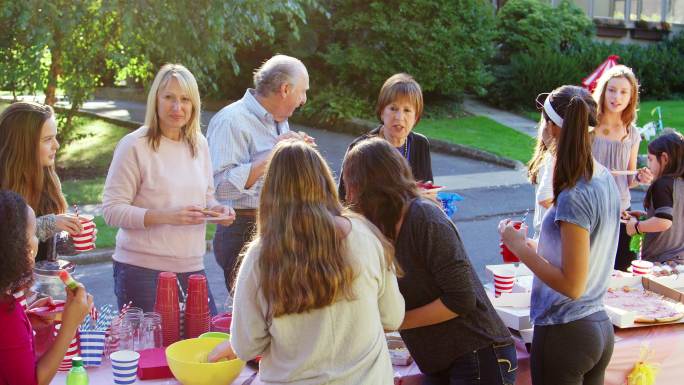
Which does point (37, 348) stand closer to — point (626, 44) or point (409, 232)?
point (409, 232)

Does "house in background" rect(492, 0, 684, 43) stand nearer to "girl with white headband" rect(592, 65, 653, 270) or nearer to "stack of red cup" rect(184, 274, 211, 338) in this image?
"girl with white headband" rect(592, 65, 653, 270)

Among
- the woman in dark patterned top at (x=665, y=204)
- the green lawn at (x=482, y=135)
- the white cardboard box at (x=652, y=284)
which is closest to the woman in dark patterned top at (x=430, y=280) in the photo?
the white cardboard box at (x=652, y=284)

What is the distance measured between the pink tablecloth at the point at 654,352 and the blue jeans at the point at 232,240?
1.68 meters

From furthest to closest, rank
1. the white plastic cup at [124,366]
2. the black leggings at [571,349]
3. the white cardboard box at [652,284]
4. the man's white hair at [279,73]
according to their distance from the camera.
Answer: the man's white hair at [279,73], the white cardboard box at [652,284], the black leggings at [571,349], the white plastic cup at [124,366]

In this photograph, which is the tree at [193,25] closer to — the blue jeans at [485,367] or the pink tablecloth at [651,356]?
the pink tablecloth at [651,356]

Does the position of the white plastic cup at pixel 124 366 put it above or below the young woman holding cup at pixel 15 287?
below

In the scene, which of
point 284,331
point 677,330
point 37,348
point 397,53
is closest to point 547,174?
point 677,330

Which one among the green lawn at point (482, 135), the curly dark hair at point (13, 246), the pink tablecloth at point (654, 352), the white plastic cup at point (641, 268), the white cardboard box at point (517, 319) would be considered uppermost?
the curly dark hair at point (13, 246)

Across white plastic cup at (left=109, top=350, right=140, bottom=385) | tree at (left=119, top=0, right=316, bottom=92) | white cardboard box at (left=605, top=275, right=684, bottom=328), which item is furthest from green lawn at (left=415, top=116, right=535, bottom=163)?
white plastic cup at (left=109, top=350, right=140, bottom=385)

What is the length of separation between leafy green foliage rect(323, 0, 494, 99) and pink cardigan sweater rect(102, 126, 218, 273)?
1346cm

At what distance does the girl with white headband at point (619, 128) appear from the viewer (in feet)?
18.0

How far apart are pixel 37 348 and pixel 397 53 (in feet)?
49.2

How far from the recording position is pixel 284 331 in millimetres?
2580

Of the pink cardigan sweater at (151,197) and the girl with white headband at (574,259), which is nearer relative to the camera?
the girl with white headband at (574,259)
